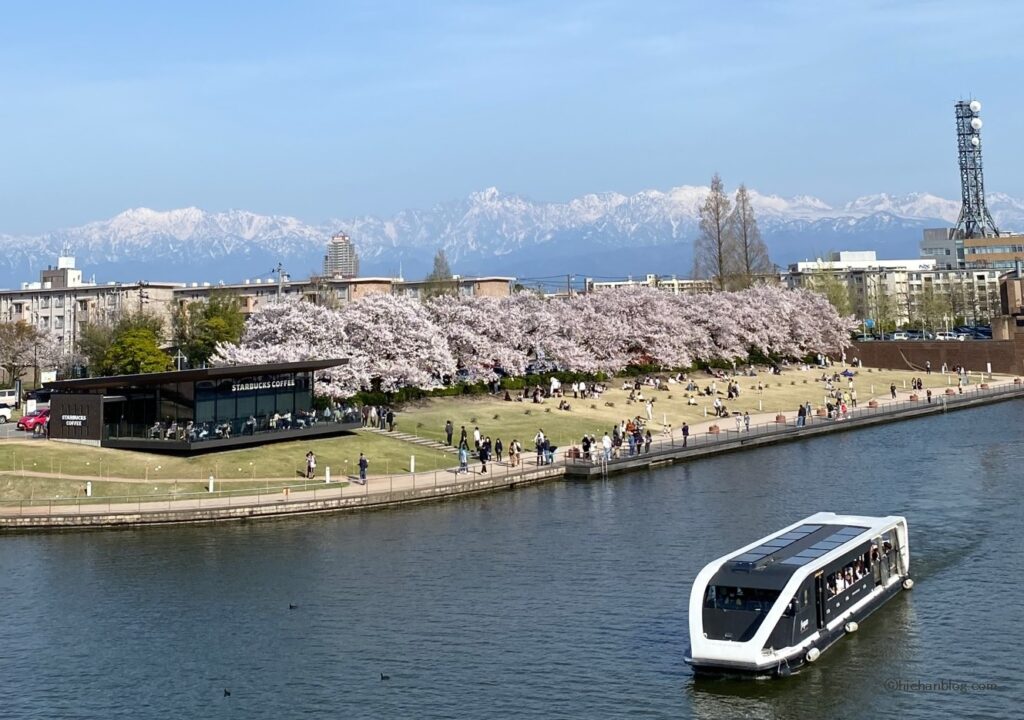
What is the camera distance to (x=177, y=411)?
67250 millimetres

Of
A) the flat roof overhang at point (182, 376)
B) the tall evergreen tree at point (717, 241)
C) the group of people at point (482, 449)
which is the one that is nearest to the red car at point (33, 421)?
the flat roof overhang at point (182, 376)

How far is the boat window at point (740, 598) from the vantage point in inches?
1302

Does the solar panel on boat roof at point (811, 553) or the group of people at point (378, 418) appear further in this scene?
the group of people at point (378, 418)

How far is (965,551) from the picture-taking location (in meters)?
46.8

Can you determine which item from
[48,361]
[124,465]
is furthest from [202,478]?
[48,361]

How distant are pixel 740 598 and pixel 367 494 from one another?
3023cm

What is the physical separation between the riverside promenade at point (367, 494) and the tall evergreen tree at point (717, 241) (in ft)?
212

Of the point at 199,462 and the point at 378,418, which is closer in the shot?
the point at 199,462

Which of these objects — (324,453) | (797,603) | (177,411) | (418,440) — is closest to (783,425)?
(418,440)

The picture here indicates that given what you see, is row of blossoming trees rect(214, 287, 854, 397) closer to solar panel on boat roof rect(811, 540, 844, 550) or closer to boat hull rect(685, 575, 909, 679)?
solar panel on boat roof rect(811, 540, 844, 550)

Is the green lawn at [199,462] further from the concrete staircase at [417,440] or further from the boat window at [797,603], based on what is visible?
the boat window at [797,603]

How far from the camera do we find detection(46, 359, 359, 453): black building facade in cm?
6612

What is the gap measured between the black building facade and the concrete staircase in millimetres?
7444

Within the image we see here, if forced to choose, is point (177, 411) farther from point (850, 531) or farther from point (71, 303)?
point (71, 303)
